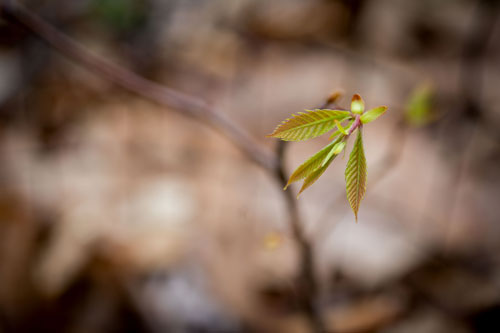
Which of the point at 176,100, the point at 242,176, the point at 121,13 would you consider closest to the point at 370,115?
the point at 176,100

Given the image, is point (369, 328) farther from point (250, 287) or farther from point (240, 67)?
point (240, 67)

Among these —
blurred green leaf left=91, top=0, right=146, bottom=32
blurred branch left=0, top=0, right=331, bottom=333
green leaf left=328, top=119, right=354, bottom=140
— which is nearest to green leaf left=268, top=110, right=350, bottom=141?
green leaf left=328, top=119, right=354, bottom=140

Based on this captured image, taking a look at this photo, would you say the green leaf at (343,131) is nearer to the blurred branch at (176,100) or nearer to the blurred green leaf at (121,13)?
the blurred branch at (176,100)

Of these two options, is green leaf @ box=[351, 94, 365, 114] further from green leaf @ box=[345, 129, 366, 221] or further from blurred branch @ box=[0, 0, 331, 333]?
blurred branch @ box=[0, 0, 331, 333]

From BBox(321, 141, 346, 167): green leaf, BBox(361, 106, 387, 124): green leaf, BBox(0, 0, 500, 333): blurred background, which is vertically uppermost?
BBox(361, 106, 387, 124): green leaf

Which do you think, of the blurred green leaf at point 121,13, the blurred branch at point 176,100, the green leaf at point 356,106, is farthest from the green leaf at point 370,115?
the blurred green leaf at point 121,13

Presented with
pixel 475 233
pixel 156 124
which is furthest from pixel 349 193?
pixel 156 124
